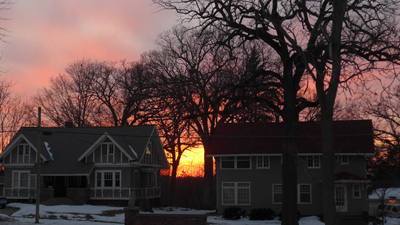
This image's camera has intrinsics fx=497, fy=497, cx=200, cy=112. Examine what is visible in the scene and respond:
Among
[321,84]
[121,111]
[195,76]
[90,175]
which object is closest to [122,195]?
[90,175]

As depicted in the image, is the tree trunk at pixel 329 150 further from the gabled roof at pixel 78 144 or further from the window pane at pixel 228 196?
the gabled roof at pixel 78 144

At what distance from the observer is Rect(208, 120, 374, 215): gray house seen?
3984cm

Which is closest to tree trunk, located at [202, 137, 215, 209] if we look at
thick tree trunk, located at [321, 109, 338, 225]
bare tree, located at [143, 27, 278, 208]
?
bare tree, located at [143, 27, 278, 208]

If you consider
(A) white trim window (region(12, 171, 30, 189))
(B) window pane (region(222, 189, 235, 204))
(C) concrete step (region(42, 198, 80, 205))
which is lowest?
(C) concrete step (region(42, 198, 80, 205))

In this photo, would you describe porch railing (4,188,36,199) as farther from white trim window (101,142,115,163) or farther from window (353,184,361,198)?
window (353,184,361,198)

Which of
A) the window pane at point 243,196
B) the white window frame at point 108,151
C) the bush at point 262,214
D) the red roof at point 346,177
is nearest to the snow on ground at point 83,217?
the bush at point 262,214

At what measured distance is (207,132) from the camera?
175ft

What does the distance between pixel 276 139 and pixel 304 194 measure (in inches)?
204

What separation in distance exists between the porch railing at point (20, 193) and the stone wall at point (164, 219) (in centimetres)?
2778

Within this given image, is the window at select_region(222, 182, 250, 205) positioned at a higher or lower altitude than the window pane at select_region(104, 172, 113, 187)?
→ lower

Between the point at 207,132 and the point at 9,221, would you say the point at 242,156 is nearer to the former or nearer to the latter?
the point at 207,132

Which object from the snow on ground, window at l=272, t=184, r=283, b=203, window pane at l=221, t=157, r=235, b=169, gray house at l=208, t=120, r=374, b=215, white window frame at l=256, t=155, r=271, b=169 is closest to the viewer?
the snow on ground

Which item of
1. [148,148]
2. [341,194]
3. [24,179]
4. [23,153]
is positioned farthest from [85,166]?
[341,194]

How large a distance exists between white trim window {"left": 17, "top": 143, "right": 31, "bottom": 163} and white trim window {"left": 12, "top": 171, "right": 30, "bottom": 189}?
1.14m
